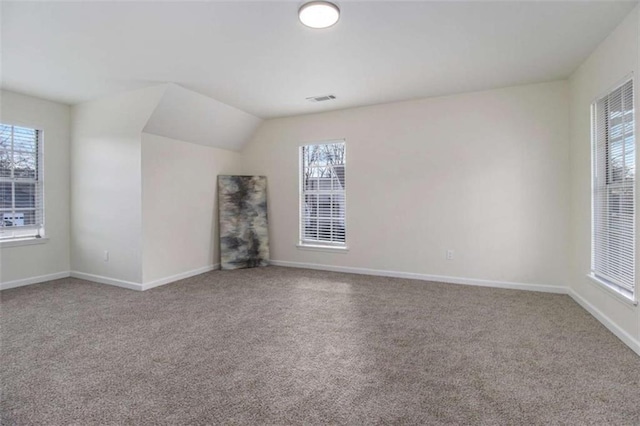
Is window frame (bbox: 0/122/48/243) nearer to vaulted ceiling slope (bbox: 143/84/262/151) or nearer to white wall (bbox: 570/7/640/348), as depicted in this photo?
vaulted ceiling slope (bbox: 143/84/262/151)

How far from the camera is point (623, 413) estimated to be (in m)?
1.69

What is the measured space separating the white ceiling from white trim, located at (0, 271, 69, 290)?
2473 mm

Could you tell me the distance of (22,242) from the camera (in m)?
4.15

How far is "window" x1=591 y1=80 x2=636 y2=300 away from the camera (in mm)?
2521

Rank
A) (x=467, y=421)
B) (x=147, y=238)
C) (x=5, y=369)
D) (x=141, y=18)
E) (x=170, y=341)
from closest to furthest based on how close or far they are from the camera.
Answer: (x=467, y=421) < (x=5, y=369) < (x=141, y=18) < (x=170, y=341) < (x=147, y=238)

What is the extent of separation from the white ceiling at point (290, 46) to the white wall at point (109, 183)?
1.05 ft

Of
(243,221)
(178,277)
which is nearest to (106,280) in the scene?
(178,277)

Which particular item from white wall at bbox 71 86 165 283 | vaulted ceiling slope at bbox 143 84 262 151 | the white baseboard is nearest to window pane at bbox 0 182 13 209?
white wall at bbox 71 86 165 283

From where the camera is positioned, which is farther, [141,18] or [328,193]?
[328,193]

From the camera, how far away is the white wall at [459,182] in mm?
3760

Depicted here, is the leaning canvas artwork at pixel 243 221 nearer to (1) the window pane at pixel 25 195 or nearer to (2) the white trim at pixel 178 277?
(2) the white trim at pixel 178 277

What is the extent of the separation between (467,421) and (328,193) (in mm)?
3794

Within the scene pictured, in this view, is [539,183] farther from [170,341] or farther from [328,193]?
[170,341]

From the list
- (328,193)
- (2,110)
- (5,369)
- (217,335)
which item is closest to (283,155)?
(328,193)
